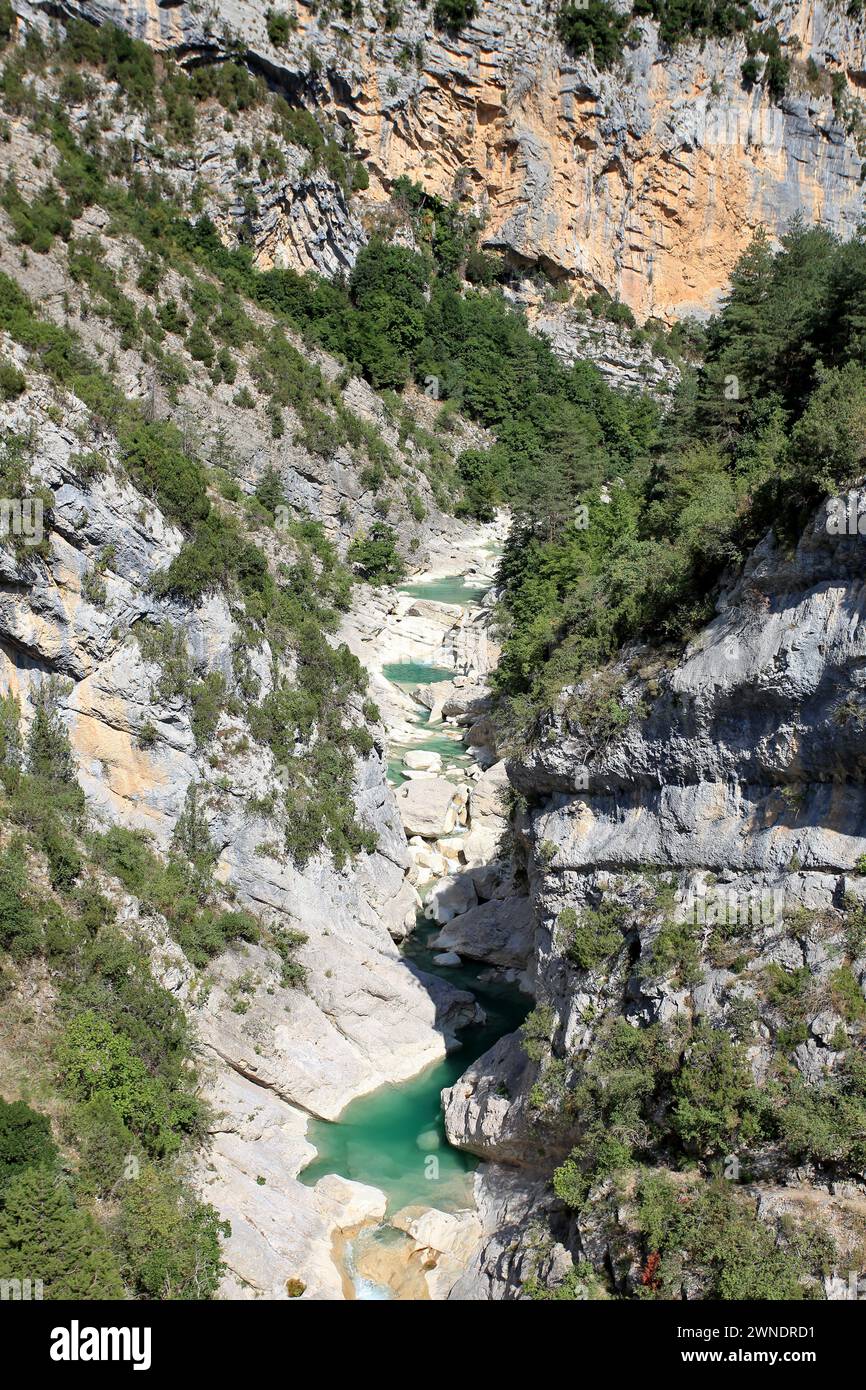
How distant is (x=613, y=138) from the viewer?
2771 inches

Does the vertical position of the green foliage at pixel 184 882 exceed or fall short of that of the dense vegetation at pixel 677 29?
it falls short

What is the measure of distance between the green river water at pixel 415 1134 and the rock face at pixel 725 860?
0.80 m

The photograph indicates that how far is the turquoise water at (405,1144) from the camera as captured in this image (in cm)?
1794

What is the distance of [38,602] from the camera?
20.1 metres

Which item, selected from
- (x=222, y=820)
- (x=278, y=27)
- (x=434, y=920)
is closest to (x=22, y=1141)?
(x=222, y=820)

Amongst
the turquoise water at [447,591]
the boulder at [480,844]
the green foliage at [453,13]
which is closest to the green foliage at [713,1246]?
the boulder at [480,844]

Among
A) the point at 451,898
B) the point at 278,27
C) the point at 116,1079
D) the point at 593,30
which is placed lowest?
the point at 451,898

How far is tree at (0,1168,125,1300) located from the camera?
1194 centimetres

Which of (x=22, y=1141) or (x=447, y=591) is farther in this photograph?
(x=447, y=591)

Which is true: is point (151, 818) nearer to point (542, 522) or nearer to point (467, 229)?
point (542, 522)

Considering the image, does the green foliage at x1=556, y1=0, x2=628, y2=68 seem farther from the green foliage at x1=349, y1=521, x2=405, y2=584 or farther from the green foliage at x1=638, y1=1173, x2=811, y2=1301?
the green foliage at x1=638, y1=1173, x2=811, y2=1301

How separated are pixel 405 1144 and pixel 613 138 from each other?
2844 inches

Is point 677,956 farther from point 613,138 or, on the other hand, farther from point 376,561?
point 613,138

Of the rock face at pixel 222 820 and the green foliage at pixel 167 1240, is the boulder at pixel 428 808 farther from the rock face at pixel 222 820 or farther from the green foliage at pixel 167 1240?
the green foliage at pixel 167 1240
